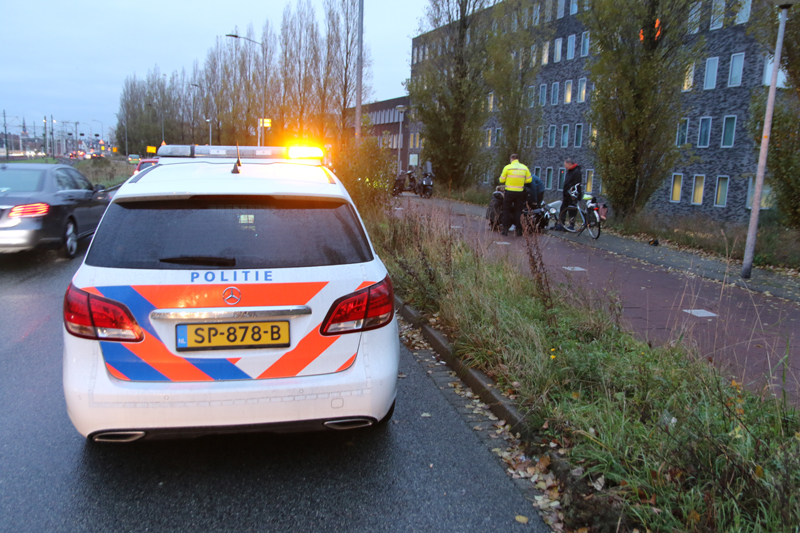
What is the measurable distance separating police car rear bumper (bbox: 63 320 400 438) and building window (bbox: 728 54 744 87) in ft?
128

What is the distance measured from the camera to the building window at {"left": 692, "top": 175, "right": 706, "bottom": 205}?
37.9 metres

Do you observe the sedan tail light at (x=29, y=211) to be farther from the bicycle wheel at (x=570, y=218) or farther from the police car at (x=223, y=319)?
the bicycle wheel at (x=570, y=218)

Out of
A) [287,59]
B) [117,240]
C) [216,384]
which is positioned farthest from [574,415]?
[287,59]

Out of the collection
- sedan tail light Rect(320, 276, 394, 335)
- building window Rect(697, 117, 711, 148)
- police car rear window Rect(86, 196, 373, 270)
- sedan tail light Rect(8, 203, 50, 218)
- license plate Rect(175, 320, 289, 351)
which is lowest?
sedan tail light Rect(8, 203, 50, 218)

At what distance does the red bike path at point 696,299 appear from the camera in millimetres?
4629

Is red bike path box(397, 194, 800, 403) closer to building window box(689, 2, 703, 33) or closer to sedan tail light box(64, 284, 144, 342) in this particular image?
sedan tail light box(64, 284, 144, 342)

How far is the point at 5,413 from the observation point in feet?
13.7

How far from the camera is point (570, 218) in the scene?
16516 mm

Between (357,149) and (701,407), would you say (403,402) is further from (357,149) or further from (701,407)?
(357,149)

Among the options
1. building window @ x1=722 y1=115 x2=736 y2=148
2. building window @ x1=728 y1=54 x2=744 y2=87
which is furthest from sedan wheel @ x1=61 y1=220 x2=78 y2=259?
building window @ x1=728 y1=54 x2=744 y2=87

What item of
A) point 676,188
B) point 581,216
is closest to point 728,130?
point 676,188

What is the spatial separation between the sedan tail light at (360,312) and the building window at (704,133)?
3906cm

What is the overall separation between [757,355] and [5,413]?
18.6 ft

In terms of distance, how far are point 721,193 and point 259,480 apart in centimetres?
3902
